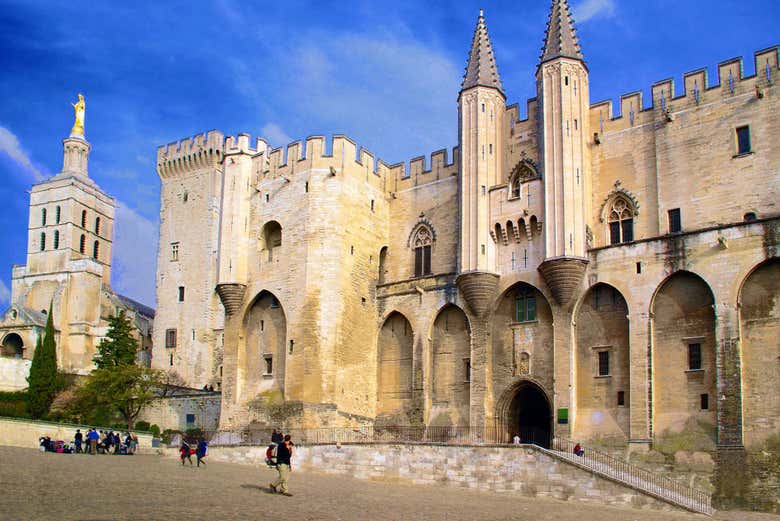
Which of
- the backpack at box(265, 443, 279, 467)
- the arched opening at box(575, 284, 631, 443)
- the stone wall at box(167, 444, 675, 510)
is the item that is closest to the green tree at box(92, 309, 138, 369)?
the stone wall at box(167, 444, 675, 510)

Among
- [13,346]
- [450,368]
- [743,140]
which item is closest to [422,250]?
[450,368]

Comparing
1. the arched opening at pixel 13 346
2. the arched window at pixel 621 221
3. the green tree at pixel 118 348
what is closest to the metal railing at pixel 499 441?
the arched window at pixel 621 221

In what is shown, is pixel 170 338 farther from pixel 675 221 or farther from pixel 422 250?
pixel 675 221

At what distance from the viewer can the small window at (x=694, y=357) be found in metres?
28.3

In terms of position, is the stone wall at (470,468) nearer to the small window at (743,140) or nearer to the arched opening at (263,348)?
the arched opening at (263,348)

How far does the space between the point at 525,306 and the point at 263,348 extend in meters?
11.3

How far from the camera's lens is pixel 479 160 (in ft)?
114

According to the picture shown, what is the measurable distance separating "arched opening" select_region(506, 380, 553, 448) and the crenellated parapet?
93.9ft

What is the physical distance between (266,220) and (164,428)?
555 inches

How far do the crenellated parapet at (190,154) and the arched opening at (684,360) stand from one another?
33.0 meters

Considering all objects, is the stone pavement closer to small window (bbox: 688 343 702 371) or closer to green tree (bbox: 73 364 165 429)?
small window (bbox: 688 343 702 371)

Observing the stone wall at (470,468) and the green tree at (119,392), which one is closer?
the stone wall at (470,468)

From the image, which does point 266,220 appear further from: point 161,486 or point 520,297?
point 161,486

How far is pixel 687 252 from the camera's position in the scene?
94.1 feet
